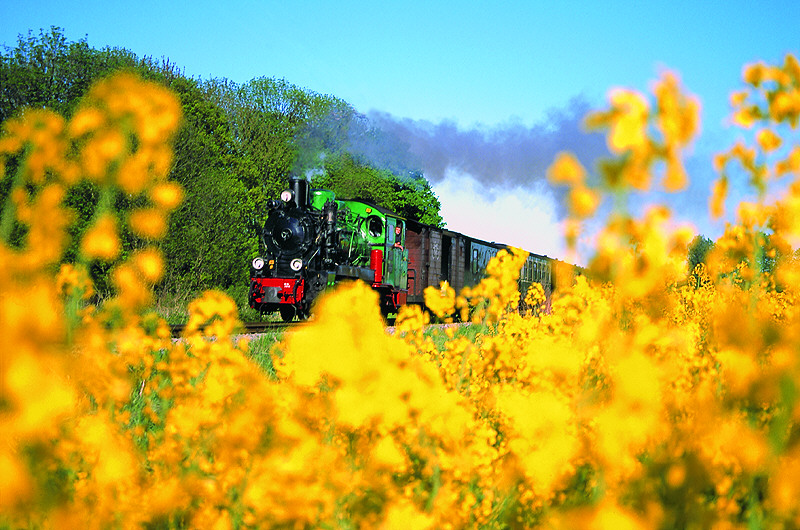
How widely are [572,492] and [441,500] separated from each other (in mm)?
1034

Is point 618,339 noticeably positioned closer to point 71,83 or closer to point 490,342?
point 490,342

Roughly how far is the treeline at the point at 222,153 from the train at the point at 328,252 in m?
2.26

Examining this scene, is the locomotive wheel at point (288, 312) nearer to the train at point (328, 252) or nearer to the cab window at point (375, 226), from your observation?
the train at point (328, 252)

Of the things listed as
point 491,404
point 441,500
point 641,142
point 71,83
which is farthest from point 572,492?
point 71,83

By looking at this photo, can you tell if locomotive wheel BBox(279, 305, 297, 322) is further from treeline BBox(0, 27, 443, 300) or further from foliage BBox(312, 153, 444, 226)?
foliage BBox(312, 153, 444, 226)

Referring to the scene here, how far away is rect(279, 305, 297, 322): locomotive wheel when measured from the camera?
1752cm

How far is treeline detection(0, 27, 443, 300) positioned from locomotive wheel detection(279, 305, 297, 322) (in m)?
3.28

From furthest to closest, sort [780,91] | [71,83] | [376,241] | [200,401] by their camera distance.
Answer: [71,83] → [376,241] → [200,401] → [780,91]

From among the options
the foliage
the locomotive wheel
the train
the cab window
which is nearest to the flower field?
the train

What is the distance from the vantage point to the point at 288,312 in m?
18.0

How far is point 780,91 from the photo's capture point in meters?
2.12

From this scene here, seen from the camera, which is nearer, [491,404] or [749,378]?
[749,378]

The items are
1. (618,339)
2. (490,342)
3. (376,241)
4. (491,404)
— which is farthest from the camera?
(376,241)

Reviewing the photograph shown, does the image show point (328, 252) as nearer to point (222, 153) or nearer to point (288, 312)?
point (288, 312)
